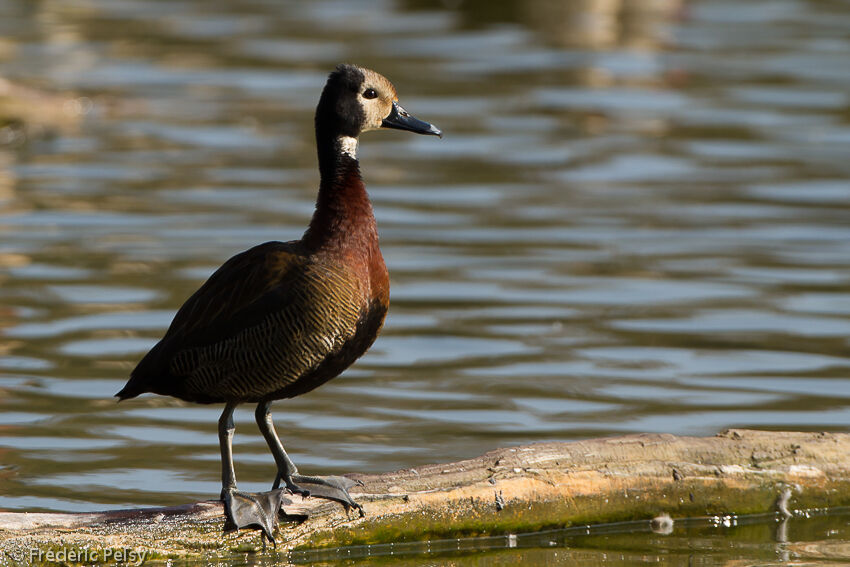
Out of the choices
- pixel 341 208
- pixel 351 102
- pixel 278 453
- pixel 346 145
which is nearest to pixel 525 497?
pixel 278 453

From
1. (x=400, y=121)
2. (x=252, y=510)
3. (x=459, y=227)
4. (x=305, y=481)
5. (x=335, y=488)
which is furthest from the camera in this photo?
(x=459, y=227)

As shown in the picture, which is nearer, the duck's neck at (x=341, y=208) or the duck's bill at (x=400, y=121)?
the duck's neck at (x=341, y=208)

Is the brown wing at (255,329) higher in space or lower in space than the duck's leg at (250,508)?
higher

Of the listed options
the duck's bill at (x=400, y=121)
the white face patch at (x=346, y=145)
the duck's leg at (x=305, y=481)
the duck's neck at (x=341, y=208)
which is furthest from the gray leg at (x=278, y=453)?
the duck's bill at (x=400, y=121)

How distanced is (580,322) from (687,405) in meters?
1.68

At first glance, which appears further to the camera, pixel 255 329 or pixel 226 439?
pixel 226 439

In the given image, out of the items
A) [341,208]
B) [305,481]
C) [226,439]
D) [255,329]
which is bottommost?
[305,481]

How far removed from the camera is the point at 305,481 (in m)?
6.13

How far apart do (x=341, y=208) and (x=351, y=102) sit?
0.44 metres

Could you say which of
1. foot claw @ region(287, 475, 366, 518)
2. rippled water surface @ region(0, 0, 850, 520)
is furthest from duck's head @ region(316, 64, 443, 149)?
rippled water surface @ region(0, 0, 850, 520)

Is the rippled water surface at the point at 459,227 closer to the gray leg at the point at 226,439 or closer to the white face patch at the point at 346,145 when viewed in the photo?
the gray leg at the point at 226,439

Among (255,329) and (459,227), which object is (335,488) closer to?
(255,329)

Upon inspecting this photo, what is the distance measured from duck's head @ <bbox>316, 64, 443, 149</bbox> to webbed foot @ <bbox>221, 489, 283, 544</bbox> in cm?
141

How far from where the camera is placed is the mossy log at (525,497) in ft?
18.5
